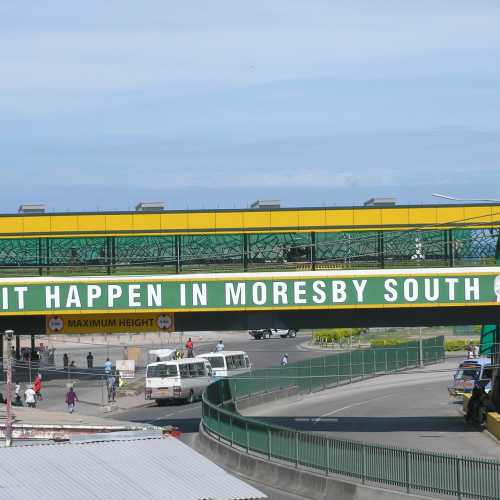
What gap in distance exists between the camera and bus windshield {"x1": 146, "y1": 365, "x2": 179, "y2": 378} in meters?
58.4

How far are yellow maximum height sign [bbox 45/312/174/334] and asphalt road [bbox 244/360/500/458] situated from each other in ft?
24.4

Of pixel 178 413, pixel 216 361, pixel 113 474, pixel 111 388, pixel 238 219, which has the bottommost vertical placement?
pixel 178 413

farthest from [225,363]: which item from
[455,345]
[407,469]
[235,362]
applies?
[407,469]

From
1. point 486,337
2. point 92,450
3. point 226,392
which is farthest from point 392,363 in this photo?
point 92,450

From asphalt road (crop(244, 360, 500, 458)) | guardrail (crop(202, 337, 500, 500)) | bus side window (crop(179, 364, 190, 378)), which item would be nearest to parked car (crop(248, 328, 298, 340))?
asphalt road (crop(244, 360, 500, 458))


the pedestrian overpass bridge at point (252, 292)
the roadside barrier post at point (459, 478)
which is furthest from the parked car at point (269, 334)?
the roadside barrier post at point (459, 478)

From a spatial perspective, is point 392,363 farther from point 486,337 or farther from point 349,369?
point 486,337

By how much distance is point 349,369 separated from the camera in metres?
67.9

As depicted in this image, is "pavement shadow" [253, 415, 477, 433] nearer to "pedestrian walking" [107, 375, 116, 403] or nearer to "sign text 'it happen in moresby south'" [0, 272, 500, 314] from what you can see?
"sign text 'it happen in moresby south'" [0, 272, 500, 314]

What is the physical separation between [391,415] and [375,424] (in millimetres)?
4016

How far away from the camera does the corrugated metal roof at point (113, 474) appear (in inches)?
775

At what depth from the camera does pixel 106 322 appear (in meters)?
42.0

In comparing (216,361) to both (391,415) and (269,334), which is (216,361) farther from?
(269,334)

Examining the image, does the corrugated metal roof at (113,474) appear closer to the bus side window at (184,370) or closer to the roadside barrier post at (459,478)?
the roadside barrier post at (459,478)
